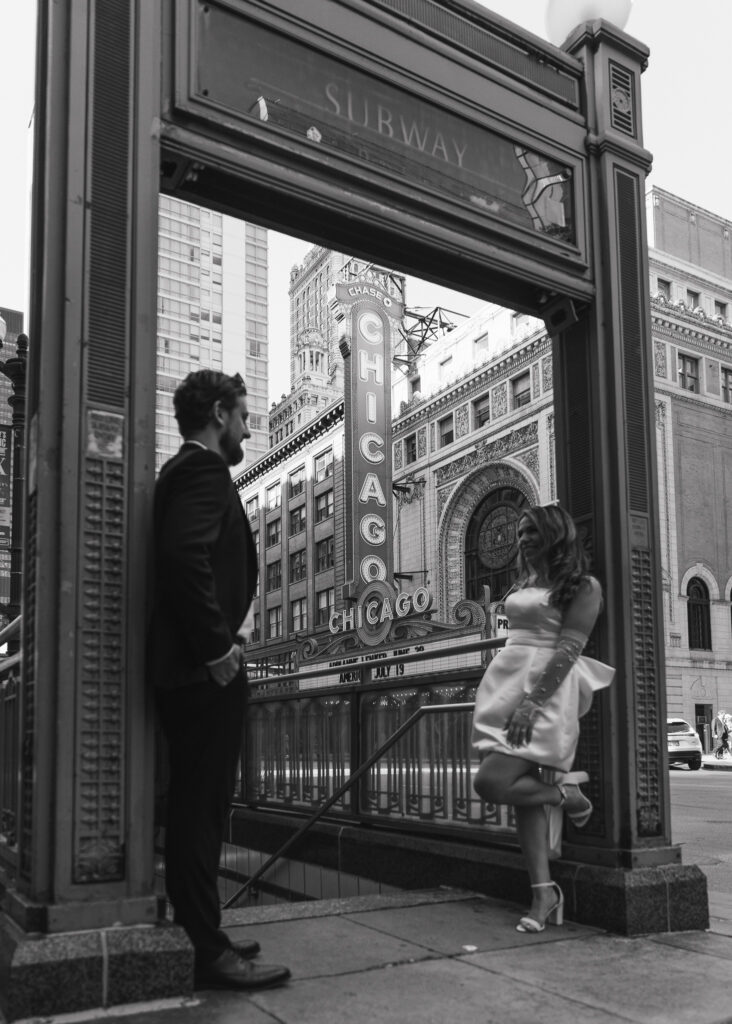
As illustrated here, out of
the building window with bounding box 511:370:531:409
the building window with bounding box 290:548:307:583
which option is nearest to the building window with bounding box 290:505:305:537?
the building window with bounding box 290:548:307:583

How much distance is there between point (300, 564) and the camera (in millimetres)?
65875

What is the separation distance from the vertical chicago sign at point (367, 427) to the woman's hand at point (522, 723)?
3735cm

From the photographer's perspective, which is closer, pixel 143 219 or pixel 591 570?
pixel 143 219

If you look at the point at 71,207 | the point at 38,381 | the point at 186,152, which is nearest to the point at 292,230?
the point at 186,152

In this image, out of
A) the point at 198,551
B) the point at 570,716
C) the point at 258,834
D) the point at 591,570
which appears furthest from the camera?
the point at 258,834

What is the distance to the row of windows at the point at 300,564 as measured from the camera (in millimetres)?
61938

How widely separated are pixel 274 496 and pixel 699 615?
33.0 meters

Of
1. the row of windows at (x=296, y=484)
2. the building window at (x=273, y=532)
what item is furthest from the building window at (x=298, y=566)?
the building window at (x=273, y=532)

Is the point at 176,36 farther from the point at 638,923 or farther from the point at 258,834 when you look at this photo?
the point at 258,834

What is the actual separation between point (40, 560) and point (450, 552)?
51.1 m

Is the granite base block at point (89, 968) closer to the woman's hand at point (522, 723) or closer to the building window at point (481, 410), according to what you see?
the woman's hand at point (522, 723)

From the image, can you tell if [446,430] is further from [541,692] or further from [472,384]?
[541,692]

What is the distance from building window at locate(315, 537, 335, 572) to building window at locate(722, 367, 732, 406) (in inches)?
943

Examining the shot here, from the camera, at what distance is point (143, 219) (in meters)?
4.21
